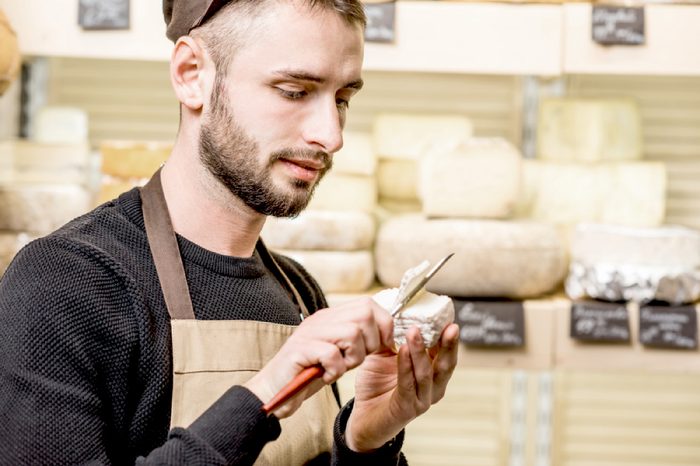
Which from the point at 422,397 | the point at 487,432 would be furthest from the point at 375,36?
the point at 487,432

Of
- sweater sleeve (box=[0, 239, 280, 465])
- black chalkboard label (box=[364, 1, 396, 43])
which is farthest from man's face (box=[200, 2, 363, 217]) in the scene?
black chalkboard label (box=[364, 1, 396, 43])

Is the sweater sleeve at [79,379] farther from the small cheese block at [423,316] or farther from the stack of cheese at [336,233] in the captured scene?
the stack of cheese at [336,233]

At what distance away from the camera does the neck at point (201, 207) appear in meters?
1.20

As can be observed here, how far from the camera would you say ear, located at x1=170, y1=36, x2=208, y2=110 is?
3.93 feet

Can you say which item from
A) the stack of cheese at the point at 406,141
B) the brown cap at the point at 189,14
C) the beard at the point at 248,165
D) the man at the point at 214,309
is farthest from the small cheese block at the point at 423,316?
the stack of cheese at the point at 406,141

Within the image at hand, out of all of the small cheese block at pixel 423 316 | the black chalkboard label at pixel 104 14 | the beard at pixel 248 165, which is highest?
the black chalkboard label at pixel 104 14

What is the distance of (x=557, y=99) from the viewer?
2.13 meters

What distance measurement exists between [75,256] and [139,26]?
899mm

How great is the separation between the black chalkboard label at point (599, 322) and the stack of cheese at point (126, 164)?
89 cm

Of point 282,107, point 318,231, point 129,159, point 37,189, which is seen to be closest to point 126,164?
point 129,159

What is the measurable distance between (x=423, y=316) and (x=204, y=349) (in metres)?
0.26

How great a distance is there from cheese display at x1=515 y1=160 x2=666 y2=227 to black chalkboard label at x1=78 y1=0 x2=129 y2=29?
0.91m

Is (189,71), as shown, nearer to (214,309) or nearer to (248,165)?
(248,165)

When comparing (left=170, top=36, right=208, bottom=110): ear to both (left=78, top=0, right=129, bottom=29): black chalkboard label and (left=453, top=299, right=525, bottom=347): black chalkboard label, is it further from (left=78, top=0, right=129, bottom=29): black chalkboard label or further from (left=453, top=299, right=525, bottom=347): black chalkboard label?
(left=453, top=299, right=525, bottom=347): black chalkboard label
